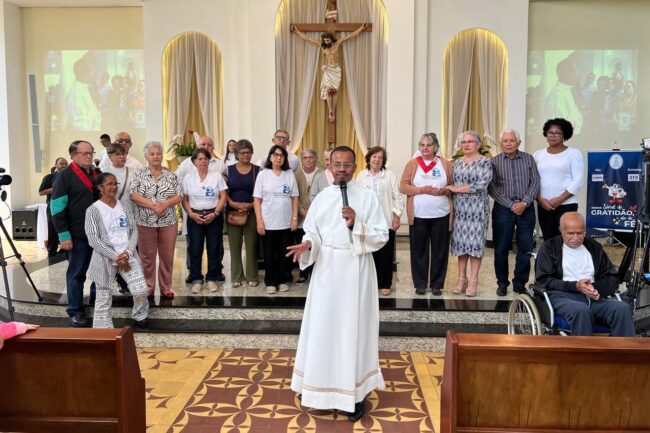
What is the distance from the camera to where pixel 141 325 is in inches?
196

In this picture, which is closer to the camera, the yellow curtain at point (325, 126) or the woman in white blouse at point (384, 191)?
the woman in white blouse at point (384, 191)

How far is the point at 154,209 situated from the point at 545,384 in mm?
3721

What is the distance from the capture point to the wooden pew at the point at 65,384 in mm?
2412

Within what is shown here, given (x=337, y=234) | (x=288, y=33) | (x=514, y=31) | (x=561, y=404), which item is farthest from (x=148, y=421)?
(x=514, y=31)

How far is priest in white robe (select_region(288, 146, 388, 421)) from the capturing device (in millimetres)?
3451

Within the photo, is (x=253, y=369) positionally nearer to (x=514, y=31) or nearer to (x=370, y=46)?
(x=370, y=46)

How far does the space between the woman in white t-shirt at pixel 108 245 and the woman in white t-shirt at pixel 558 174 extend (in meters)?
3.70

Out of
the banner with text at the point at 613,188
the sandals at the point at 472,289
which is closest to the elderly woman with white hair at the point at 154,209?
the sandals at the point at 472,289

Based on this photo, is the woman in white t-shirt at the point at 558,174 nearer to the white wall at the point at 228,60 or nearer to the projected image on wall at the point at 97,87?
the white wall at the point at 228,60

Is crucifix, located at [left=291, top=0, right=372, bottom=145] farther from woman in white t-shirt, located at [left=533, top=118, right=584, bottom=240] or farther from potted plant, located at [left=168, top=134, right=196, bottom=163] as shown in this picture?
woman in white t-shirt, located at [left=533, top=118, right=584, bottom=240]

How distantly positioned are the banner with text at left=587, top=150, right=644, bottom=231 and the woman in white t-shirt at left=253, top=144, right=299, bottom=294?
4.05m

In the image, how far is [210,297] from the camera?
545cm

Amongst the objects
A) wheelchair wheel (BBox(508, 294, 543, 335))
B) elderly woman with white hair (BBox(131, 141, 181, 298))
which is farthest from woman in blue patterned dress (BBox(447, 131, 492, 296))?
elderly woman with white hair (BBox(131, 141, 181, 298))

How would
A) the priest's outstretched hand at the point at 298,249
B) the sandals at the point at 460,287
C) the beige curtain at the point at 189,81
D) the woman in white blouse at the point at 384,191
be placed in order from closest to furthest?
the priest's outstretched hand at the point at 298,249, the woman in white blouse at the point at 384,191, the sandals at the point at 460,287, the beige curtain at the point at 189,81
